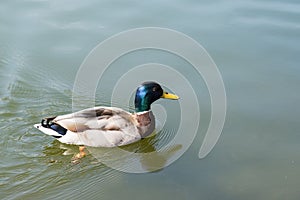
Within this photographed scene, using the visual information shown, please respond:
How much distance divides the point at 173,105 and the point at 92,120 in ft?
4.11

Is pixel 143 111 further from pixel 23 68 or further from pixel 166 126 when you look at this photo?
pixel 23 68

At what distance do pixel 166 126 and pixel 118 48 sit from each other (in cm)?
Result: 205

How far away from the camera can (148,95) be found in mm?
6406

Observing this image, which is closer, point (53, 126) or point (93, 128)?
point (53, 126)

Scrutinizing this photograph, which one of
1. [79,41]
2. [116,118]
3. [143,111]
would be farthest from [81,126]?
[79,41]

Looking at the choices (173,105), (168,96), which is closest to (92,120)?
(168,96)

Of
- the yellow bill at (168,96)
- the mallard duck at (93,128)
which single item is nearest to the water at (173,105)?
the mallard duck at (93,128)

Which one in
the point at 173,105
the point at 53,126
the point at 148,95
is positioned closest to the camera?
the point at 53,126

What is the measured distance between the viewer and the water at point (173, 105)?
5.39 m

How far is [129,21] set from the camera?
8914mm

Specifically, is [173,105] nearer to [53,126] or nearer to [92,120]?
[92,120]

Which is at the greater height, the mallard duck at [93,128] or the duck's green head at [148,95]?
the duck's green head at [148,95]

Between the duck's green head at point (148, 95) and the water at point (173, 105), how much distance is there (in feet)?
1.29

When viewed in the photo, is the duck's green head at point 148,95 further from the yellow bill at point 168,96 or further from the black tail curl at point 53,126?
the black tail curl at point 53,126
